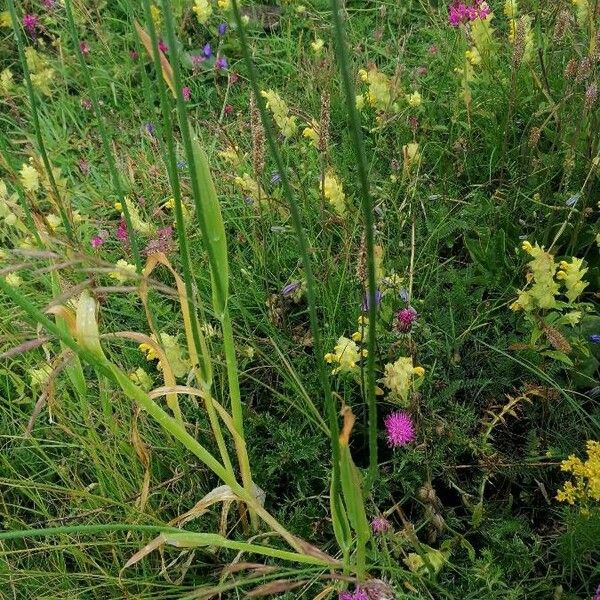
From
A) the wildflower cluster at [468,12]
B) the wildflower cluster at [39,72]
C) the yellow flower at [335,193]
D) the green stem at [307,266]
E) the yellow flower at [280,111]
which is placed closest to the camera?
the green stem at [307,266]

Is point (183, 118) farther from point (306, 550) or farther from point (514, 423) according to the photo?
point (514, 423)

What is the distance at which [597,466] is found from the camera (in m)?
1.13

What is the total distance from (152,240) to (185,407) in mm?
406

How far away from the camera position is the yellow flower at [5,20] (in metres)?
2.76

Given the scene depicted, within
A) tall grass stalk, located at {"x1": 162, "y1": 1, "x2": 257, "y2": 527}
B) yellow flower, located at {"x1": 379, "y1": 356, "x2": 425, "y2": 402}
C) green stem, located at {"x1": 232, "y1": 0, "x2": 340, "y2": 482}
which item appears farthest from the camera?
yellow flower, located at {"x1": 379, "y1": 356, "x2": 425, "y2": 402}

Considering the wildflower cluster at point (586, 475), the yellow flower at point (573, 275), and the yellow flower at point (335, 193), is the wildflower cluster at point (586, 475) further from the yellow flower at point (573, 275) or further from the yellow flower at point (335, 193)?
the yellow flower at point (335, 193)

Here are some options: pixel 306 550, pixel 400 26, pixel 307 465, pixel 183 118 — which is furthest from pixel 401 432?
pixel 400 26

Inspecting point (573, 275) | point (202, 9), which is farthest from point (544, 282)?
point (202, 9)

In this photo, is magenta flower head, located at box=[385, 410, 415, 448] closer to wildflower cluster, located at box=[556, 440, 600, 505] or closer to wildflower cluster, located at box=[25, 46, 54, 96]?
wildflower cluster, located at box=[556, 440, 600, 505]

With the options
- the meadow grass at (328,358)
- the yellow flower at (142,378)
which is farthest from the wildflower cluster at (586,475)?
the yellow flower at (142,378)

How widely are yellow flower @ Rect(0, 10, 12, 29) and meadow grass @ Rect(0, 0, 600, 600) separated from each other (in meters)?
1.00

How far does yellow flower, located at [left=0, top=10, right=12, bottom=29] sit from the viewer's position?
2756 mm

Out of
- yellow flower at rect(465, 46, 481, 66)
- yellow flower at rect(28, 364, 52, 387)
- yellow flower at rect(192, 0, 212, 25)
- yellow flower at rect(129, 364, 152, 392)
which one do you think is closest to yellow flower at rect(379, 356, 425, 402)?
yellow flower at rect(129, 364, 152, 392)

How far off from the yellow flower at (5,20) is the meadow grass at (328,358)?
3.30 feet
